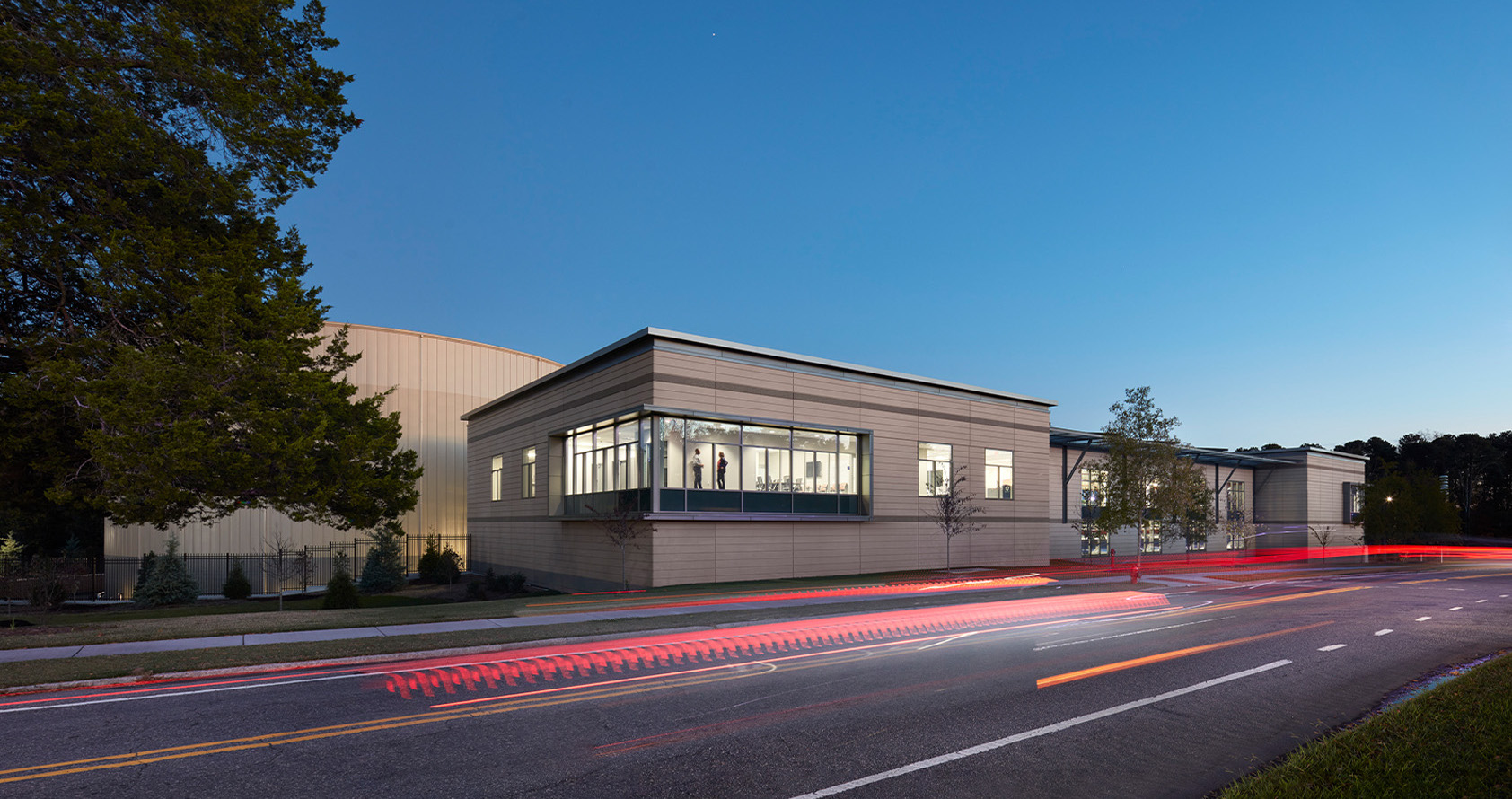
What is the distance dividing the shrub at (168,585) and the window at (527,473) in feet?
45.3

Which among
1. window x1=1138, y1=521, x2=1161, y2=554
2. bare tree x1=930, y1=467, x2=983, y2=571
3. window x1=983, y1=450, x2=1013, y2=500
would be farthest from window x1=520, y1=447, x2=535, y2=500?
window x1=1138, y1=521, x2=1161, y2=554

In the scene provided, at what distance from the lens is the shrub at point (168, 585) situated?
3152cm

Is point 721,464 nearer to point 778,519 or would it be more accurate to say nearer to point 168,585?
point 778,519

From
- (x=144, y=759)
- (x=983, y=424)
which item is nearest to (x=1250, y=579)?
(x=983, y=424)

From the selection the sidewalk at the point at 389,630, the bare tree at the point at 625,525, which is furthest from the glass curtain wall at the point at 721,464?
the sidewalk at the point at 389,630

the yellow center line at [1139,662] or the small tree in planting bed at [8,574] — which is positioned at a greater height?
the yellow center line at [1139,662]

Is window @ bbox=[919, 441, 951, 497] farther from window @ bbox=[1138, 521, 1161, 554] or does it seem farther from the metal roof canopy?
window @ bbox=[1138, 521, 1161, 554]

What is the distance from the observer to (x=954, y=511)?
3173 centimetres

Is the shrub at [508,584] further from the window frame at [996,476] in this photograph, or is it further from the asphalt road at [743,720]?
the window frame at [996,476]

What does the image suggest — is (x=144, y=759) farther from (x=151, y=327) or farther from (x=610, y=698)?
(x=151, y=327)

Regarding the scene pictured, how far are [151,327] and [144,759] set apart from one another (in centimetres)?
1499

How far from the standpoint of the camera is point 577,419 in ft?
99.0

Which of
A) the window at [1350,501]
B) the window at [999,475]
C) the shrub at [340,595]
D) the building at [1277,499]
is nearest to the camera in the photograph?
the shrub at [340,595]

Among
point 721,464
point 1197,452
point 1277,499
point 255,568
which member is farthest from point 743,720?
point 1277,499
